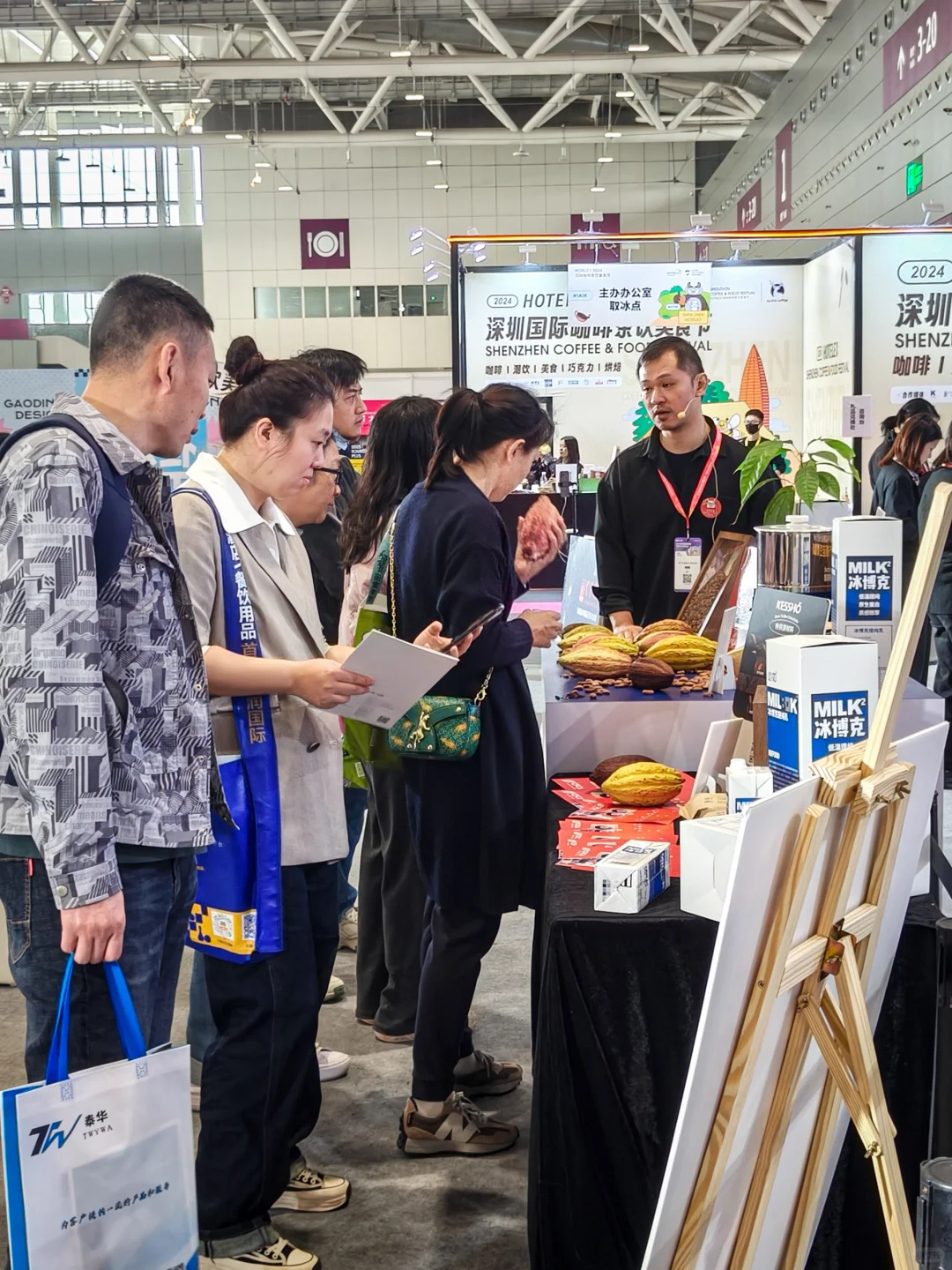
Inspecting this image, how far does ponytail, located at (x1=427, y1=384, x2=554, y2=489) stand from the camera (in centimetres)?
250

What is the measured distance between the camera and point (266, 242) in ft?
74.1

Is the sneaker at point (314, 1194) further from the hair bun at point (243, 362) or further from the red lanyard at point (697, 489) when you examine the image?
the red lanyard at point (697, 489)

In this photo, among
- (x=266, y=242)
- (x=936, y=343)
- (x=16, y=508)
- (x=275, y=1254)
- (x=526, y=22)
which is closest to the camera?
(x=16, y=508)

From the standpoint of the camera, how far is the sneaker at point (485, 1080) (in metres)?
2.93

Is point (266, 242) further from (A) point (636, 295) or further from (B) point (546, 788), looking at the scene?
(B) point (546, 788)

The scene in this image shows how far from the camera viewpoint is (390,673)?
206 cm

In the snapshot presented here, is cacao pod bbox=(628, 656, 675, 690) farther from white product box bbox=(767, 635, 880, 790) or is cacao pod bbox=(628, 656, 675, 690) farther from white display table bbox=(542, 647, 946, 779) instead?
white product box bbox=(767, 635, 880, 790)

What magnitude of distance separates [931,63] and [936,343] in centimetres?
178

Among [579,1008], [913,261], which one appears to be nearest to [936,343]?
[913,261]

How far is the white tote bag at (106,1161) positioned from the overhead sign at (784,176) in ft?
44.3

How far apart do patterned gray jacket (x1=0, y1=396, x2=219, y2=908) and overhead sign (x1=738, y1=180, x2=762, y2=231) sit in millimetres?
15383

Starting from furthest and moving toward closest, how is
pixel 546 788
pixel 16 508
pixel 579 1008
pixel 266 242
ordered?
pixel 266 242
pixel 546 788
pixel 579 1008
pixel 16 508

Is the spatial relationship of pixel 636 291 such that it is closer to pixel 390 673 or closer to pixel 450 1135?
pixel 450 1135

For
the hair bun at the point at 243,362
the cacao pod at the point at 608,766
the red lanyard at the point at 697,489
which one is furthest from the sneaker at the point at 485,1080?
the hair bun at the point at 243,362
